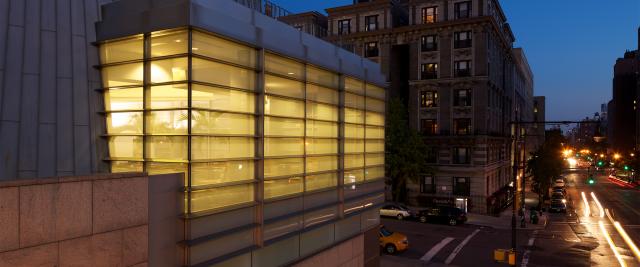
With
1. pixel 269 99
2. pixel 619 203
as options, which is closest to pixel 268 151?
pixel 269 99

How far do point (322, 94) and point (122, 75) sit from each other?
20.5 ft

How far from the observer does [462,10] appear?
4700 cm

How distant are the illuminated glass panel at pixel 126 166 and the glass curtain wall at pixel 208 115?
0.07ft

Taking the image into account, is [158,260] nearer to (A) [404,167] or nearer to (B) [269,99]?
(B) [269,99]

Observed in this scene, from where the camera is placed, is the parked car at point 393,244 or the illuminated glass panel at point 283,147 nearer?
the illuminated glass panel at point 283,147

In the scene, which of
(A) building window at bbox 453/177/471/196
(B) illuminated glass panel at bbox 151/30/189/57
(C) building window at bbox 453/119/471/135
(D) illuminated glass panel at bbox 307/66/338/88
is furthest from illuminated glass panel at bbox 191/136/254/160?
(C) building window at bbox 453/119/471/135

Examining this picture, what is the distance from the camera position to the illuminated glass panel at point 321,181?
13.5m

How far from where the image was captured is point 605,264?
26.1 m

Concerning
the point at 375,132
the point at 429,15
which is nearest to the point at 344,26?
the point at 429,15

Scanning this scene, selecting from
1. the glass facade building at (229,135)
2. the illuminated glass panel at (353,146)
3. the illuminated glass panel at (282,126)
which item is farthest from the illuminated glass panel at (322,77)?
the illuminated glass panel at (353,146)

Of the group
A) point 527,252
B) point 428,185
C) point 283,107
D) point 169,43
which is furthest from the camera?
point 428,185

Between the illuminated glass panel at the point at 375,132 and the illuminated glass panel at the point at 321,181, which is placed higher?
the illuminated glass panel at the point at 375,132

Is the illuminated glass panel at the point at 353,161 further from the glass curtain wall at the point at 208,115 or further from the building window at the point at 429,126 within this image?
the building window at the point at 429,126

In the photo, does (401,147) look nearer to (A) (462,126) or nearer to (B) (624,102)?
(A) (462,126)
